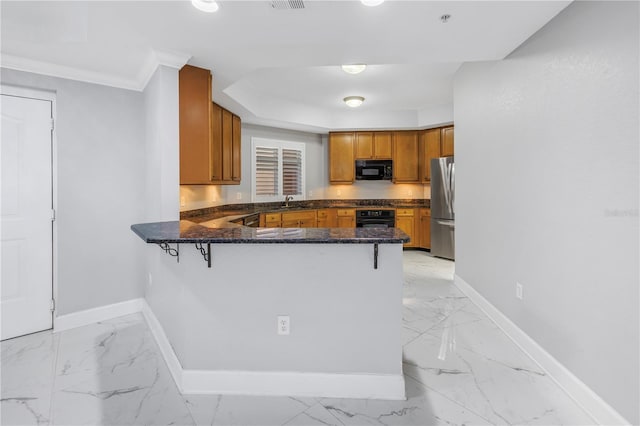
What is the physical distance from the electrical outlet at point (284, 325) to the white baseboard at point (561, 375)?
5.62ft

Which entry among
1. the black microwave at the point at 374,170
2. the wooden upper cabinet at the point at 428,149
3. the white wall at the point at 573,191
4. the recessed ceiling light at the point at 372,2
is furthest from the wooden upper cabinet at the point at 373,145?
the recessed ceiling light at the point at 372,2

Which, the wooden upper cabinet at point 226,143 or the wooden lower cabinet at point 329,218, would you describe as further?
the wooden lower cabinet at point 329,218

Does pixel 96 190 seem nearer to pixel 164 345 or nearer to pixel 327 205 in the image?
pixel 164 345

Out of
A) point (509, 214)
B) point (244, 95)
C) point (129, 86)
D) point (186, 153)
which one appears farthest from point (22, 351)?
point (509, 214)

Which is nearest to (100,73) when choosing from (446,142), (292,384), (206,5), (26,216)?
Result: (26,216)

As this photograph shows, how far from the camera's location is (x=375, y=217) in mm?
6531

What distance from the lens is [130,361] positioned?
2.47 m

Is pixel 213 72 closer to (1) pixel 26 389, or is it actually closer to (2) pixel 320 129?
(1) pixel 26 389

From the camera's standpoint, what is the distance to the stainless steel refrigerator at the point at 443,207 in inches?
217

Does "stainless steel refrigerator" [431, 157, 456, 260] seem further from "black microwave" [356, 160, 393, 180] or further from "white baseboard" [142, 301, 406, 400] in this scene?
"white baseboard" [142, 301, 406, 400]

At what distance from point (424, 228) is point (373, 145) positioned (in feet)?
6.11

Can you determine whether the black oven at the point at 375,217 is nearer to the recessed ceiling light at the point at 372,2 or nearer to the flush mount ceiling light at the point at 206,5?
the recessed ceiling light at the point at 372,2

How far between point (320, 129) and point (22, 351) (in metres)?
5.12

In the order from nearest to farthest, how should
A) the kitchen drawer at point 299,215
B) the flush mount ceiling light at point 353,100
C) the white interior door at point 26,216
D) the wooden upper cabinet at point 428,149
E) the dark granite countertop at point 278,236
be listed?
the dark granite countertop at point 278,236, the white interior door at point 26,216, the flush mount ceiling light at point 353,100, the kitchen drawer at point 299,215, the wooden upper cabinet at point 428,149
